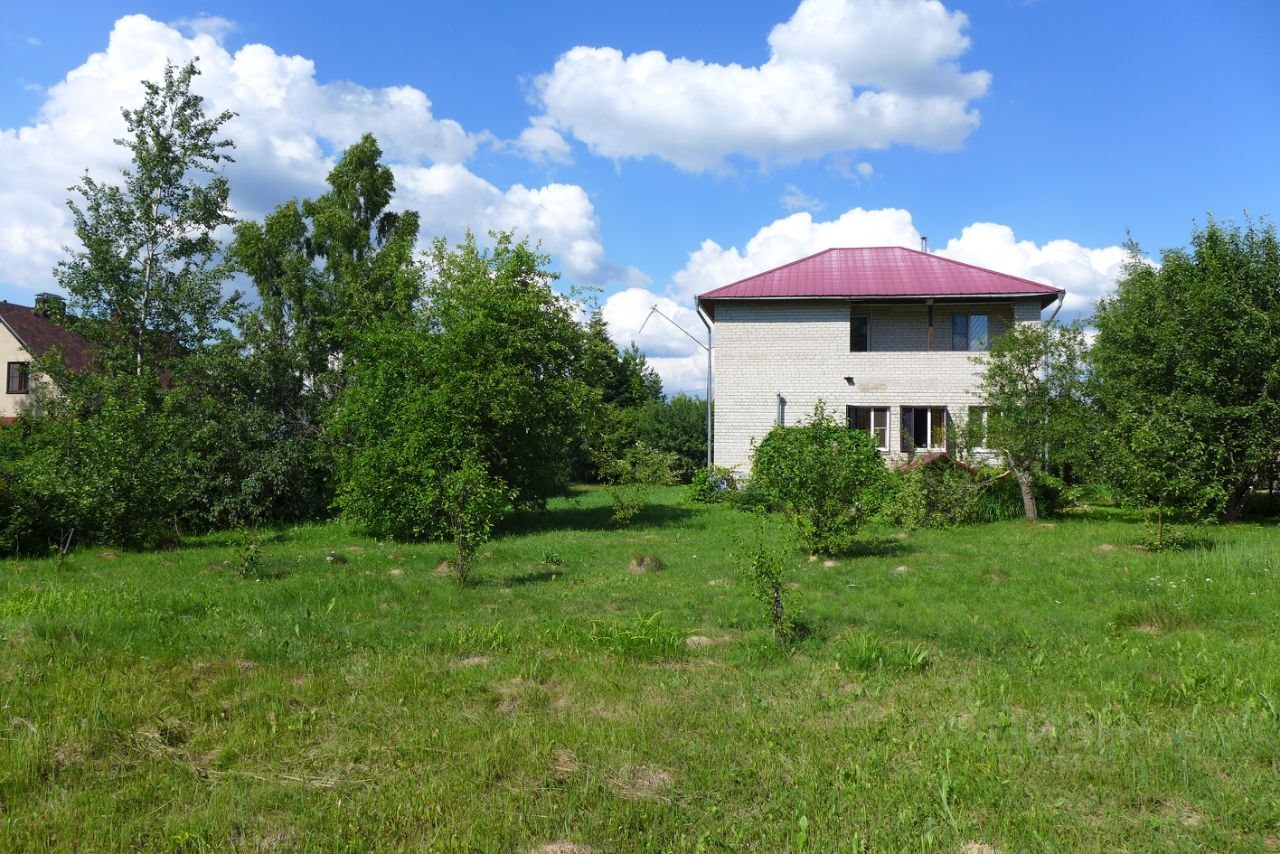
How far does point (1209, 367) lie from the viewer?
1512 cm

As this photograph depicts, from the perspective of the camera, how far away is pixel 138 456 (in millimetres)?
12773

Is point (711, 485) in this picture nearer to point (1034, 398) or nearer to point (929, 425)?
point (929, 425)

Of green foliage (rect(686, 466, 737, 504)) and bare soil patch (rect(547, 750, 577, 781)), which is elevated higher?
green foliage (rect(686, 466, 737, 504))

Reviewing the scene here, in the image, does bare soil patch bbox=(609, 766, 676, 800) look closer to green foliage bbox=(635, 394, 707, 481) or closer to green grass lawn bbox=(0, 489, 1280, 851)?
green grass lawn bbox=(0, 489, 1280, 851)

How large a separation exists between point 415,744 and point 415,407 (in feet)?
34.5

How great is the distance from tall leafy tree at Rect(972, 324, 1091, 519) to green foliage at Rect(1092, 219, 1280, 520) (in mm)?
760

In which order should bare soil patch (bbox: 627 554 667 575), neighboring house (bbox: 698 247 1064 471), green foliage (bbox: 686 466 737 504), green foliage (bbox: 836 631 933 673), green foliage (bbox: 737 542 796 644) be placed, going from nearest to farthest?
1. green foliage (bbox: 836 631 933 673)
2. green foliage (bbox: 737 542 796 644)
3. bare soil patch (bbox: 627 554 667 575)
4. green foliage (bbox: 686 466 737 504)
5. neighboring house (bbox: 698 247 1064 471)

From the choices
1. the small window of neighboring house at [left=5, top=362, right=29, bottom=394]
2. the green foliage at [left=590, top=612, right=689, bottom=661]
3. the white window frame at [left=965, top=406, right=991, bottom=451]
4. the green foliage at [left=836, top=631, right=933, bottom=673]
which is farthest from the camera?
the small window of neighboring house at [left=5, top=362, right=29, bottom=394]

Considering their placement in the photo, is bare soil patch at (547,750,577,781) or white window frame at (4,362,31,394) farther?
white window frame at (4,362,31,394)

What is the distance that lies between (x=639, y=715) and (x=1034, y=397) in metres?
13.7

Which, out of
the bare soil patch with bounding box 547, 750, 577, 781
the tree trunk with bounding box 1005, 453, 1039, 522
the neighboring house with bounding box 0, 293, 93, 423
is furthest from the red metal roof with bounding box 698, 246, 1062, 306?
the neighboring house with bounding box 0, 293, 93, 423

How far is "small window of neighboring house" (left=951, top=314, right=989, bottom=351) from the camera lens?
23.3 m

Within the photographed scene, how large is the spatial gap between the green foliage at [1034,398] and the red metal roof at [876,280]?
19.8 ft

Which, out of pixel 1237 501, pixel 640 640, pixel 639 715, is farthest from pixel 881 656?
pixel 1237 501
